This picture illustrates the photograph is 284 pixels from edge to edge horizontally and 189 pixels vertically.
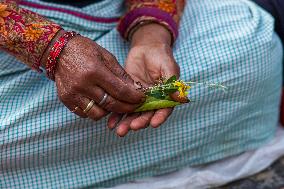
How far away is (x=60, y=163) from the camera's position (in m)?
1.93

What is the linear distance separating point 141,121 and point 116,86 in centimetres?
15

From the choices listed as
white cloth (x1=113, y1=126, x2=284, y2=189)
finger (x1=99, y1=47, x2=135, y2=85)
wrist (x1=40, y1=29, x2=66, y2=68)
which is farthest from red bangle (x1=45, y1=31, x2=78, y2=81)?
white cloth (x1=113, y1=126, x2=284, y2=189)

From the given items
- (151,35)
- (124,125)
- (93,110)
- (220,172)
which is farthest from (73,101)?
(220,172)

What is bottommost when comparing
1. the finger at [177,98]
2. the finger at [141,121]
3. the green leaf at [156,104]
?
the finger at [141,121]

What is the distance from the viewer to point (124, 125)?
1623 millimetres

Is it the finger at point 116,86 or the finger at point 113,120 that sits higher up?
the finger at point 116,86

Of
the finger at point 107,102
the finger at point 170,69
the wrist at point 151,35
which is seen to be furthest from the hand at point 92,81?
the wrist at point 151,35

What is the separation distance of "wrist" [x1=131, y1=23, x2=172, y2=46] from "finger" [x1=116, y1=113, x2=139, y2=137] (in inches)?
13.6

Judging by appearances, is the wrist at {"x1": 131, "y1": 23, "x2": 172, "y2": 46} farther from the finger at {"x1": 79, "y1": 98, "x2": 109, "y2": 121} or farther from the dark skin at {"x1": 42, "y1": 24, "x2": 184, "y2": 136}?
the finger at {"x1": 79, "y1": 98, "x2": 109, "y2": 121}

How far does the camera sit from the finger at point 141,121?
1.61 metres

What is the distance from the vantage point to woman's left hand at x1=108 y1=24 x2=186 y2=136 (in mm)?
1621

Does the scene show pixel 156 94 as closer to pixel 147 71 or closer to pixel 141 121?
pixel 141 121

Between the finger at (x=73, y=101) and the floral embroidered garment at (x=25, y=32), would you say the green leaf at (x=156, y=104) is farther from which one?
the floral embroidered garment at (x=25, y=32)

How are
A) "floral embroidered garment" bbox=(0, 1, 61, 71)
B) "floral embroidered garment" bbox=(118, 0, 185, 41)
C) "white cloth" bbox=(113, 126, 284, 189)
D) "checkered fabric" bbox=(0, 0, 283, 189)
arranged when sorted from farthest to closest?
1. "white cloth" bbox=(113, 126, 284, 189)
2. "floral embroidered garment" bbox=(118, 0, 185, 41)
3. "checkered fabric" bbox=(0, 0, 283, 189)
4. "floral embroidered garment" bbox=(0, 1, 61, 71)
